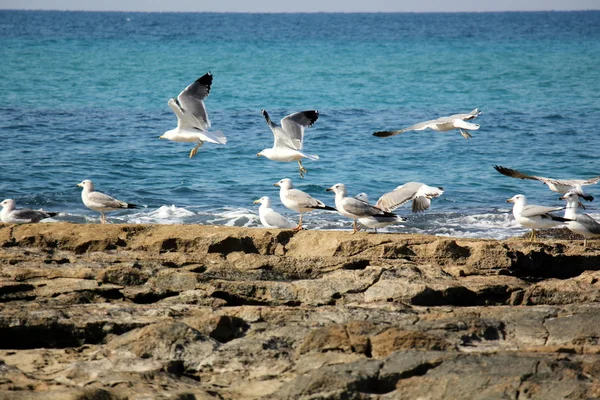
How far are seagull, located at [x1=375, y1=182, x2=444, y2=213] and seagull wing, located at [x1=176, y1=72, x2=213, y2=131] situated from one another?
2953 mm

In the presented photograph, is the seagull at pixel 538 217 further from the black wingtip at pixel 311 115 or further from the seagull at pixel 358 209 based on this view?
the black wingtip at pixel 311 115

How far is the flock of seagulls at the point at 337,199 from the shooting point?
8586 millimetres

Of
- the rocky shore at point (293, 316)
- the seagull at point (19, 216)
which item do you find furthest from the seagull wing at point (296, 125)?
the rocky shore at point (293, 316)

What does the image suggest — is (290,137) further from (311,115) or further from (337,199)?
(337,199)

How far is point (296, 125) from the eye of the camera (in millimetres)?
11367

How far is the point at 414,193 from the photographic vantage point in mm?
9438

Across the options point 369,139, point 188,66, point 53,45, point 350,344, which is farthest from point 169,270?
point 53,45

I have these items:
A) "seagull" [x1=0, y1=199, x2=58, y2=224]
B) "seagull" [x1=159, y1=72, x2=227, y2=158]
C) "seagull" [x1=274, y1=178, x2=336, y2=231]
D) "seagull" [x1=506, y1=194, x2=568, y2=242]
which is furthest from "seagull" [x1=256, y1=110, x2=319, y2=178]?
"seagull" [x1=506, y1=194, x2=568, y2=242]

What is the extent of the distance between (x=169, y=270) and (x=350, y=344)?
75.8 inches

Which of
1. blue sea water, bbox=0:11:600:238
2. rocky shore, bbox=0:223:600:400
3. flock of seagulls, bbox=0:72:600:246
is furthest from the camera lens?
blue sea water, bbox=0:11:600:238

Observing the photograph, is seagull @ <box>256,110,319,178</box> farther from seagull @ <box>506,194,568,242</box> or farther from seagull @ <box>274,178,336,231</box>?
seagull @ <box>506,194,568,242</box>

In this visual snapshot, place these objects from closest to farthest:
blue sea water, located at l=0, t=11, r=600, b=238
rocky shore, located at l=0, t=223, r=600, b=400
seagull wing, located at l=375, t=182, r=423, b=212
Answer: rocky shore, located at l=0, t=223, r=600, b=400
seagull wing, located at l=375, t=182, r=423, b=212
blue sea water, located at l=0, t=11, r=600, b=238

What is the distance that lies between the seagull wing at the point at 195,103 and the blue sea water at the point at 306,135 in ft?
6.13

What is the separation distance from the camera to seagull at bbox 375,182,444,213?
920cm
